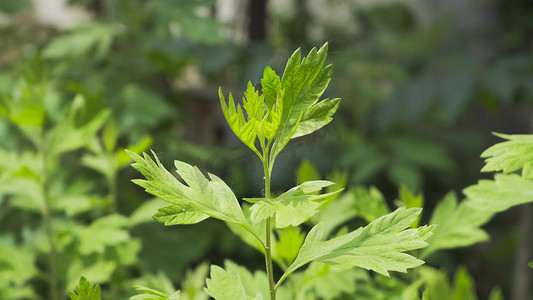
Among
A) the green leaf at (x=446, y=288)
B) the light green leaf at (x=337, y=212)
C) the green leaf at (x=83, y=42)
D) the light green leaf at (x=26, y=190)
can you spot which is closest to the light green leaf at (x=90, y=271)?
the light green leaf at (x=26, y=190)

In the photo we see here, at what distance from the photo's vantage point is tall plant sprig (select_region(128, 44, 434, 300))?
316 millimetres

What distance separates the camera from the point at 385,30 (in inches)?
92.7

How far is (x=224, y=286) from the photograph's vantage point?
0.35 meters

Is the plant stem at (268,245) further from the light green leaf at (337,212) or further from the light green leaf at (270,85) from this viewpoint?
the light green leaf at (337,212)

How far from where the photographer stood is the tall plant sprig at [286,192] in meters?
0.32

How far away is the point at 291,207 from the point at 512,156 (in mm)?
195

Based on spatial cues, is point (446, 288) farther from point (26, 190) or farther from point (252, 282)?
point (26, 190)

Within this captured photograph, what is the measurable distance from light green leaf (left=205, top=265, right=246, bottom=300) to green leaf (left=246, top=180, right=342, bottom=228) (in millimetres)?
64

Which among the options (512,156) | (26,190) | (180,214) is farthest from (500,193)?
(26,190)

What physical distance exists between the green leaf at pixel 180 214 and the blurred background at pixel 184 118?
45 millimetres

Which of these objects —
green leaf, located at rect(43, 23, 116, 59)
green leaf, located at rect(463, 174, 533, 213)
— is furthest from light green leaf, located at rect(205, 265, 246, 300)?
green leaf, located at rect(43, 23, 116, 59)

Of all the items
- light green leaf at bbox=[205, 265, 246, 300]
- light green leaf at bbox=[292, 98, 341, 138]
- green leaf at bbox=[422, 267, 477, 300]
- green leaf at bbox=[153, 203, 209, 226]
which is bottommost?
green leaf at bbox=[422, 267, 477, 300]

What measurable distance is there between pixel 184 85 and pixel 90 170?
0.78 m

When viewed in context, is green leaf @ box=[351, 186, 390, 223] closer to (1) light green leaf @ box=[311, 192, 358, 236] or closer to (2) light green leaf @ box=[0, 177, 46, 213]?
(1) light green leaf @ box=[311, 192, 358, 236]
